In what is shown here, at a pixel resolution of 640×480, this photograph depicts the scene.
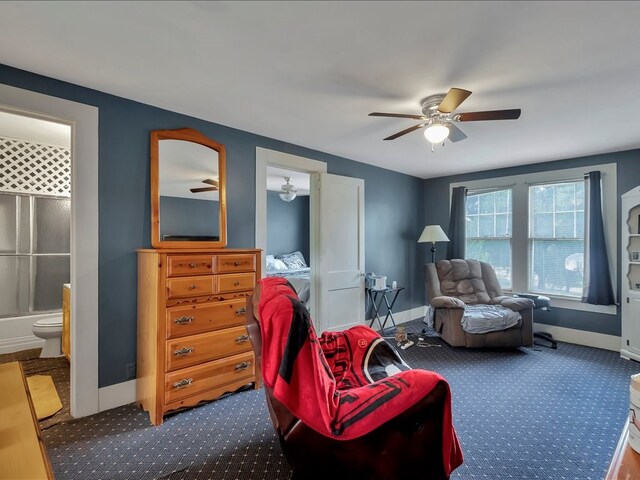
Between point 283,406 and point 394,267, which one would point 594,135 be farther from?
point 283,406

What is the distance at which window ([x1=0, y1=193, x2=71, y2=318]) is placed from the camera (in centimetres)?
387

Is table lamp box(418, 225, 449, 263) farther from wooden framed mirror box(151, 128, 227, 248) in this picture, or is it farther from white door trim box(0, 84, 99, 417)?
white door trim box(0, 84, 99, 417)

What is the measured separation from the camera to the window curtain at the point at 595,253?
3.88 m

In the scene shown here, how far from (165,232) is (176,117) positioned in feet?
3.31

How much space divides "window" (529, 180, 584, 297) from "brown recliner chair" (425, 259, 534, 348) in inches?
25.2

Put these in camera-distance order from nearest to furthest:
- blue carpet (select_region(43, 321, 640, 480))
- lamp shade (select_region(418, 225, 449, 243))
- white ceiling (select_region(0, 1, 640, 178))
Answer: white ceiling (select_region(0, 1, 640, 178)), blue carpet (select_region(43, 321, 640, 480)), lamp shade (select_region(418, 225, 449, 243))

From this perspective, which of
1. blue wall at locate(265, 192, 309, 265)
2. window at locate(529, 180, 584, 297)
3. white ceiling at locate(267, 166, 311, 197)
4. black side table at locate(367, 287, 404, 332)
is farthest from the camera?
blue wall at locate(265, 192, 309, 265)

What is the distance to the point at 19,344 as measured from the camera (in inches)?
149

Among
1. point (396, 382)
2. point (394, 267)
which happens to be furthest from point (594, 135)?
point (396, 382)

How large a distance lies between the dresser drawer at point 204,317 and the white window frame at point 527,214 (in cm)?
399

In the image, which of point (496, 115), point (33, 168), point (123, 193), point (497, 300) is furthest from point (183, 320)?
point (497, 300)

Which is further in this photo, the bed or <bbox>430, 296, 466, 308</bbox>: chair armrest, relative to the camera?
the bed

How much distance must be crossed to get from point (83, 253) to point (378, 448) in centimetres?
232

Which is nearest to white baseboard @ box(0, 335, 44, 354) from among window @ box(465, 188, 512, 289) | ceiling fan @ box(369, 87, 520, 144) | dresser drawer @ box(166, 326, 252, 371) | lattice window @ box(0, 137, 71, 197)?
lattice window @ box(0, 137, 71, 197)
